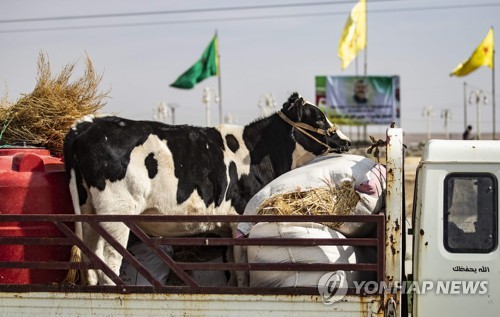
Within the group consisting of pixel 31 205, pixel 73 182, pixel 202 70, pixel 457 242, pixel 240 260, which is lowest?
pixel 240 260

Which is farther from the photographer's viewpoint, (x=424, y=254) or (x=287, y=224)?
(x=287, y=224)

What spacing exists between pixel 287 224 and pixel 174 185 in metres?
1.63

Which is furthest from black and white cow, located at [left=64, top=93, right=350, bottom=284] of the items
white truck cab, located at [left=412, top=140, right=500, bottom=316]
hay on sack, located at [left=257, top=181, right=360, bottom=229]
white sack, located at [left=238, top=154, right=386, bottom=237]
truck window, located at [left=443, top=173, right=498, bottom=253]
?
truck window, located at [left=443, top=173, right=498, bottom=253]

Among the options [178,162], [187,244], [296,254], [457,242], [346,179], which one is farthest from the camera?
[178,162]

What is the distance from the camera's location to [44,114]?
7000mm

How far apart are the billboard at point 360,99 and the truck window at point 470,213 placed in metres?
41.4

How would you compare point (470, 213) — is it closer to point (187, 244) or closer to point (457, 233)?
point (457, 233)

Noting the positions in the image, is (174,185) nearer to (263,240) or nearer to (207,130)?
(207,130)

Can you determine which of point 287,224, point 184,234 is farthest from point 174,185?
point 287,224

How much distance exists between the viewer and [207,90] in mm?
37219

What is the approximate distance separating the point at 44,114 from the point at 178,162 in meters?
1.23

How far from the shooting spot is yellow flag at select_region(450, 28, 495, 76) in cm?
4334

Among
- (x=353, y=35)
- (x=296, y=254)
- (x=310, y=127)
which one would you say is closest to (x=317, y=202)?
(x=296, y=254)

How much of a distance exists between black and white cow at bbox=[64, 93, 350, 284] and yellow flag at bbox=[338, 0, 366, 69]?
114ft
